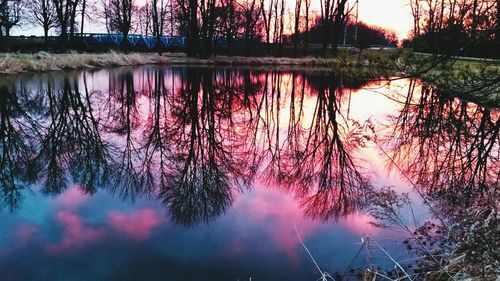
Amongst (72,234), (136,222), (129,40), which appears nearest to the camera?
(72,234)

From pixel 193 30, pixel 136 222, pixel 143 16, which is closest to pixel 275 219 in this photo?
pixel 136 222

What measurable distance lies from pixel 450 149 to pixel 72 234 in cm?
639

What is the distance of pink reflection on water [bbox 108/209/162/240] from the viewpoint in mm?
3994

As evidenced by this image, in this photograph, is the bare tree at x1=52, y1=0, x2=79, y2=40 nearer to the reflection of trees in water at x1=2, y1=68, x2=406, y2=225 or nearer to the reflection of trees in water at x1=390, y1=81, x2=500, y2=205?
the reflection of trees in water at x1=2, y1=68, x2=406, y2=225

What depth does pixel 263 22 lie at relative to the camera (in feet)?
171

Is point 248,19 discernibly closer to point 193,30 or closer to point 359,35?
point 193,30

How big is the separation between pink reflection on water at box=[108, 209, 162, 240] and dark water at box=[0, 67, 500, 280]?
0.02 m

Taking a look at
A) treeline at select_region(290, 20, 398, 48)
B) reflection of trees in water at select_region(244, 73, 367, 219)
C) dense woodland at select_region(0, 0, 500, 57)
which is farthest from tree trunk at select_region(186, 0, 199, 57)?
treeline at select_region(290, 20, 398, 48)

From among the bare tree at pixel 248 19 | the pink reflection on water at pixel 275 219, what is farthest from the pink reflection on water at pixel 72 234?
the bare tree at pixel 248 19

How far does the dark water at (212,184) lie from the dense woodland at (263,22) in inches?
49.8

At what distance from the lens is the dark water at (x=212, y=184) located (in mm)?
3539

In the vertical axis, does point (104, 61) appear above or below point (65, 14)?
below

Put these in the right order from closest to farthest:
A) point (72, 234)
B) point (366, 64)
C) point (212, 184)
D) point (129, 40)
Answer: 1. point (72, 234)
2. point (212, 184)
3. point (366, 64)
4. point (129, 40)

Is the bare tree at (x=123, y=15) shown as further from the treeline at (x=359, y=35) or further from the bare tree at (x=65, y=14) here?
the treeline at (x=359, y=35)
